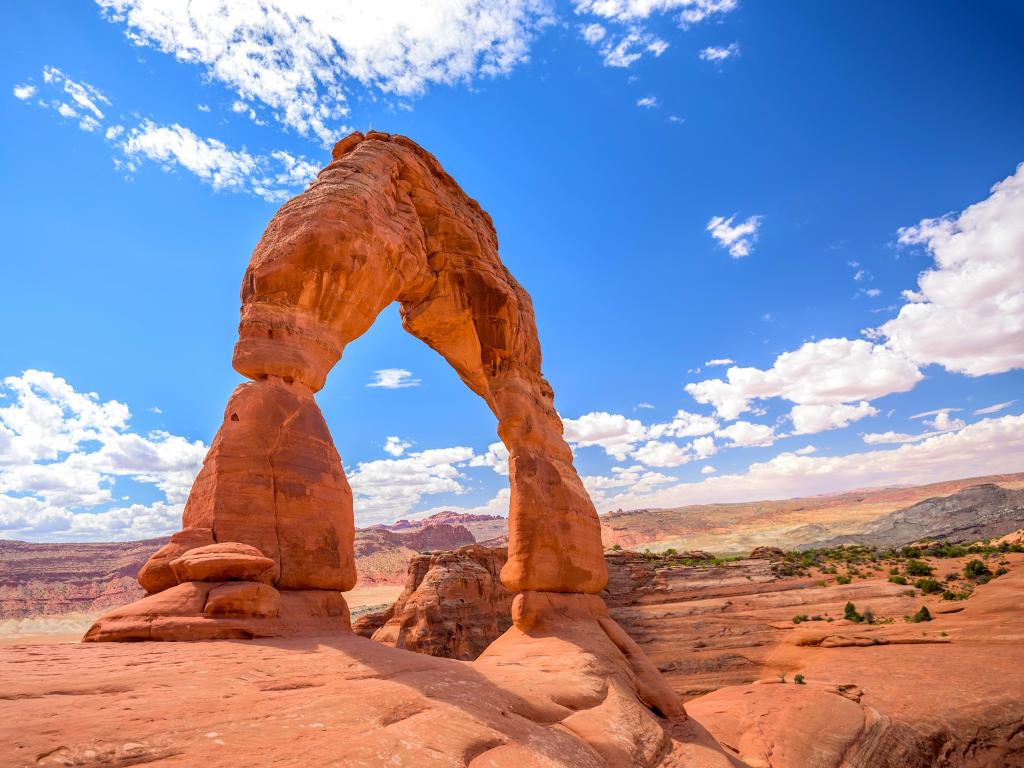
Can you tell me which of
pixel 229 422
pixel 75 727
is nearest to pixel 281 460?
pixel 229 422

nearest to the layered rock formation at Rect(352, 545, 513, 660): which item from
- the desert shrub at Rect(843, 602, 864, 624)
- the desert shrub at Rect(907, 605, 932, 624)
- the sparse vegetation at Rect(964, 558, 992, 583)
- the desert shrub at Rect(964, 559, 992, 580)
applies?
the desert shrub at Rect(843, 602, 864, 624)

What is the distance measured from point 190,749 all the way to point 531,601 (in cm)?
832

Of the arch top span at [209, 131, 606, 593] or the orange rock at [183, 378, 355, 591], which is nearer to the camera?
the orange rock at [183, 378, 355, 591]

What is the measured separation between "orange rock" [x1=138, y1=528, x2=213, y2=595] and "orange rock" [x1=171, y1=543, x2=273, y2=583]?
0.78ft

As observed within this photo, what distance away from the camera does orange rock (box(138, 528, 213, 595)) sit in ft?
24.2

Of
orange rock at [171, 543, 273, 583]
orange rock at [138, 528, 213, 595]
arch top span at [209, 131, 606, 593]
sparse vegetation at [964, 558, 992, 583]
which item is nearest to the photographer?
orange rock at [171, 543, 273, 583]

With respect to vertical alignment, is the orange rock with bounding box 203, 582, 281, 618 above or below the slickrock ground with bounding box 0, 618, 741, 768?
above

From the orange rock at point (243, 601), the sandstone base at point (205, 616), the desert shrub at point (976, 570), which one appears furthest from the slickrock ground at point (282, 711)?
the desert shrub at point (976, 570)

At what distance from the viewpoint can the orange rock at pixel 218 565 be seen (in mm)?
7125

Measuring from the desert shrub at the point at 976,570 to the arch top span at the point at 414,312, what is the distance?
2792 cm

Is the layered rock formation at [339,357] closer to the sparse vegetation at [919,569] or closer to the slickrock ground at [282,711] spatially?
the slickrock ground at [282,711]

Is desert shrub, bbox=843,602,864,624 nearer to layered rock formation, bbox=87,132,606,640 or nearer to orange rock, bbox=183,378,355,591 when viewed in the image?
layered rock formation, bbox=87,132,606,640

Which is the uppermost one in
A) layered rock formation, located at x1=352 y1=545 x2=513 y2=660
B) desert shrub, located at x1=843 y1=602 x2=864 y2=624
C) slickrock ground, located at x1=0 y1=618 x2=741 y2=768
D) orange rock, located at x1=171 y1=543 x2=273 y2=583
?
orange rock, located at x1=171 y1=543 x2=273 y2=583

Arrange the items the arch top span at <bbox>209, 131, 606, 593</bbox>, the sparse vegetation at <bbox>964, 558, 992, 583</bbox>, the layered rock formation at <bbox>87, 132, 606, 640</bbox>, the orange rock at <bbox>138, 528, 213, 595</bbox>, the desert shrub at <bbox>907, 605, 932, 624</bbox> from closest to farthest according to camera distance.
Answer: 1. the orange rock at <bbox>138, 528, 213, 595</bbox>
2. the layered rock formation at <bbox>87, 132, 606, 640</bbox>
3. the arch top span at <bbox>209, 131, 606, 593</bbox>
4. the desert shrub at <bbox>907, 605, 932, 624</bbox>
5. the sparse vegetation at <bbox>964, 558, 992, 583</bbox>
